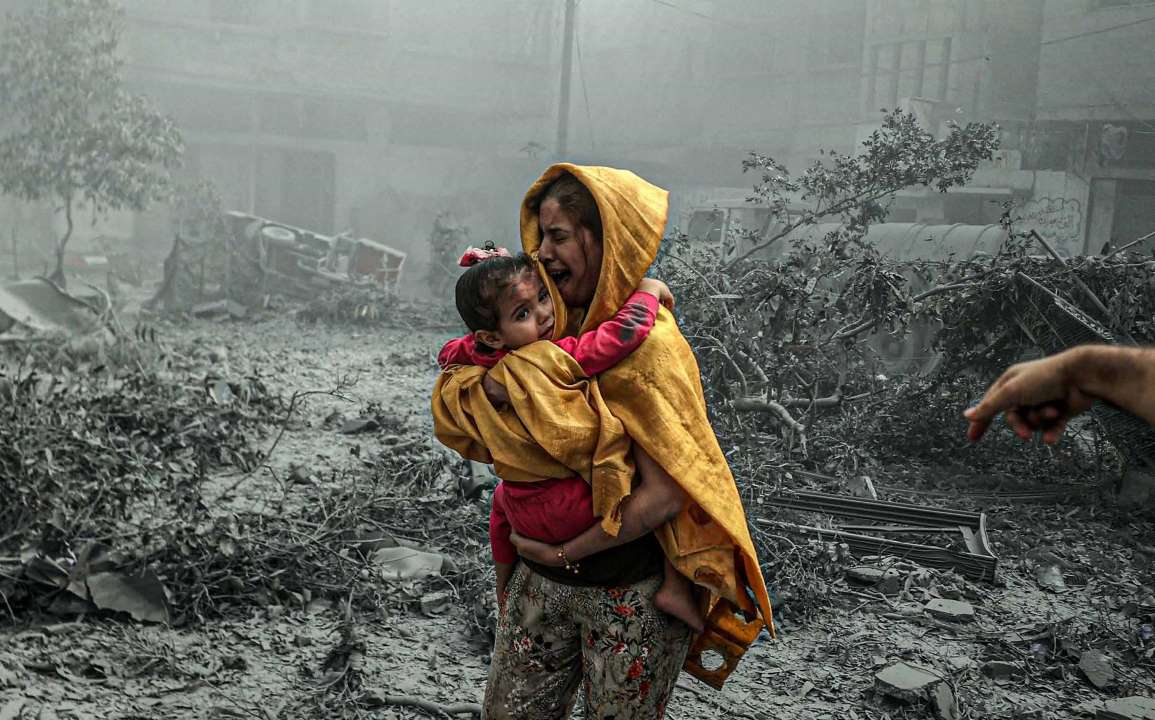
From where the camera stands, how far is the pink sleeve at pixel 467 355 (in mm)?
1780

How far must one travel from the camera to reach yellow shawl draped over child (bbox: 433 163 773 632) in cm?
163

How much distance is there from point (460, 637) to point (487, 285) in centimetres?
252

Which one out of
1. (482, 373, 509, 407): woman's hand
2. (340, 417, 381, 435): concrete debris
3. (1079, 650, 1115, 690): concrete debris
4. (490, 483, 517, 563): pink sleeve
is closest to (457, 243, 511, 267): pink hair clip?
(482, 373, 509, 407): woman's hand

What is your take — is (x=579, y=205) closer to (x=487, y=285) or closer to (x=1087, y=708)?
(x=487, y=285)

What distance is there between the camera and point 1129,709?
3.46 m

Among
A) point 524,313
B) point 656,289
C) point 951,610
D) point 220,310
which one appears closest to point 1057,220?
point 951,610

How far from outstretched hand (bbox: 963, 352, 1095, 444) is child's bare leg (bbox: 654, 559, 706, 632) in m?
0.67

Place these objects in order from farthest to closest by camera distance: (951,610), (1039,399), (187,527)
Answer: (951,610) < (187,527) < (1039,399)

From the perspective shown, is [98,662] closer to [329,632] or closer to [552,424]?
[329,632]

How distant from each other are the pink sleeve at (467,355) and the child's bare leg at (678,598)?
0.52 meters

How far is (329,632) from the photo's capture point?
3.73m

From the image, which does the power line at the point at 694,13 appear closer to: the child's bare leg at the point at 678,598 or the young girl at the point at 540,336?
the young girl at the point at 540,336

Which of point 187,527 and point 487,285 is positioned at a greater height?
point 487,285

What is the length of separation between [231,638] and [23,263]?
17.0 meters
